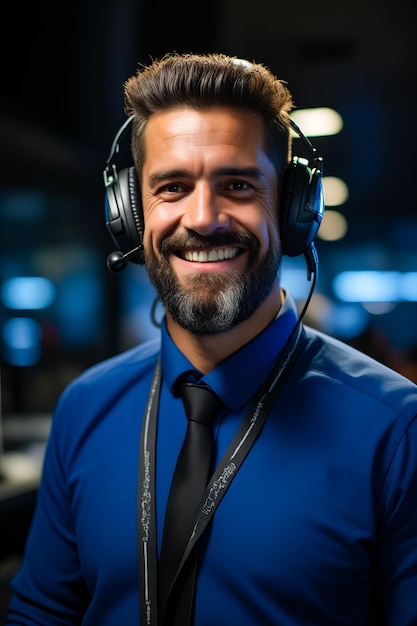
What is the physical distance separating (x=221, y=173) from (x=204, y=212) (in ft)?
0.27

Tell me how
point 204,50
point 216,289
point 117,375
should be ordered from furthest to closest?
point 204,50 → point 117,375 → point 216,289

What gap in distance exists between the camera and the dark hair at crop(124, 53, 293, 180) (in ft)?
3.22

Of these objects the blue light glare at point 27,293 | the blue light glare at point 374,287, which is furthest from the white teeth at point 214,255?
the blue light glare at point 374,287

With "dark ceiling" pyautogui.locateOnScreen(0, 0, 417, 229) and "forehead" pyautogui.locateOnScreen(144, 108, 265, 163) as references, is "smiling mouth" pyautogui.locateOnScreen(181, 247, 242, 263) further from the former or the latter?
"dark ceiling" pyautogui.locateOnScreen(0, 0, 417, 229)

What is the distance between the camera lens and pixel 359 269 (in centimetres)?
733

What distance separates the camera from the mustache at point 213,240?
0.96 m

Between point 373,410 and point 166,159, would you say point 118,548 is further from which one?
point 166,159

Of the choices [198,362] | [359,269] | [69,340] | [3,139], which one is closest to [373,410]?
[198,362]

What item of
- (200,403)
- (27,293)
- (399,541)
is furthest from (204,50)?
(27,293)

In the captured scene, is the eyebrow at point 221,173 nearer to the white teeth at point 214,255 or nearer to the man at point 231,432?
the man at point 231,432

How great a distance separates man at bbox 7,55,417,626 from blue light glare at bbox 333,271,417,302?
4.84 m

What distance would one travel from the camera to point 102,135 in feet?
8.96

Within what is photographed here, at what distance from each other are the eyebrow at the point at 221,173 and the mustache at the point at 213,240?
101mm

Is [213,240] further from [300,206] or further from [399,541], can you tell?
[399,541]
